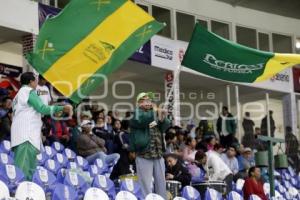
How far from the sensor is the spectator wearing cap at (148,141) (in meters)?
7.18

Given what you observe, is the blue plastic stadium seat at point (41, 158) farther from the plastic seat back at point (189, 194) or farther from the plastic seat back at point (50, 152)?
the plastic seat back at point (189, 194)

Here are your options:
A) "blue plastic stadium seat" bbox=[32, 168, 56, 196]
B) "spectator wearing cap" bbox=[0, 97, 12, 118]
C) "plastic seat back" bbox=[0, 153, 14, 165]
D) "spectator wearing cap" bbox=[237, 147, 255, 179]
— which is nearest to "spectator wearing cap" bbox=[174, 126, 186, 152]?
"spectator wearing cap" bbox=[237, 147, 255, 179]

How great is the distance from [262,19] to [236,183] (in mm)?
9988

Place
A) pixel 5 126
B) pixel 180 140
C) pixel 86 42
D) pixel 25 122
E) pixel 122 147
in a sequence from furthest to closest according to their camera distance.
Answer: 1. pixel 180 140
2. pixel 122 147
3. pixel 5 126
4. pixel 86 42
5. pixel 25 122

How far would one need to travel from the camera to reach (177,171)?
9.67 meters

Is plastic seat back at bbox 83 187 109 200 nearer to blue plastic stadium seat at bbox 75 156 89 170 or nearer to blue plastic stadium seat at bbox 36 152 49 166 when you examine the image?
blue plastic stadium seat at bbox 36 152 49 166

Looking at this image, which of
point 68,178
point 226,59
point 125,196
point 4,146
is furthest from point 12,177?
point 226,59

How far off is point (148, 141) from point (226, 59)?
1869mm

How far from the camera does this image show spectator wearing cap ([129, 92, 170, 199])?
718 centimetres

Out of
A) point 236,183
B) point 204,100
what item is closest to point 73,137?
point 236,183

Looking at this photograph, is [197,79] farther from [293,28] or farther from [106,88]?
[293,28]

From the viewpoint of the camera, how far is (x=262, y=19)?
66.3ft

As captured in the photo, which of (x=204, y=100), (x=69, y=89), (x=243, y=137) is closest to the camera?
(x=69, y=89)

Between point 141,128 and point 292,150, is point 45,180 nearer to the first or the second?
point 141,128
